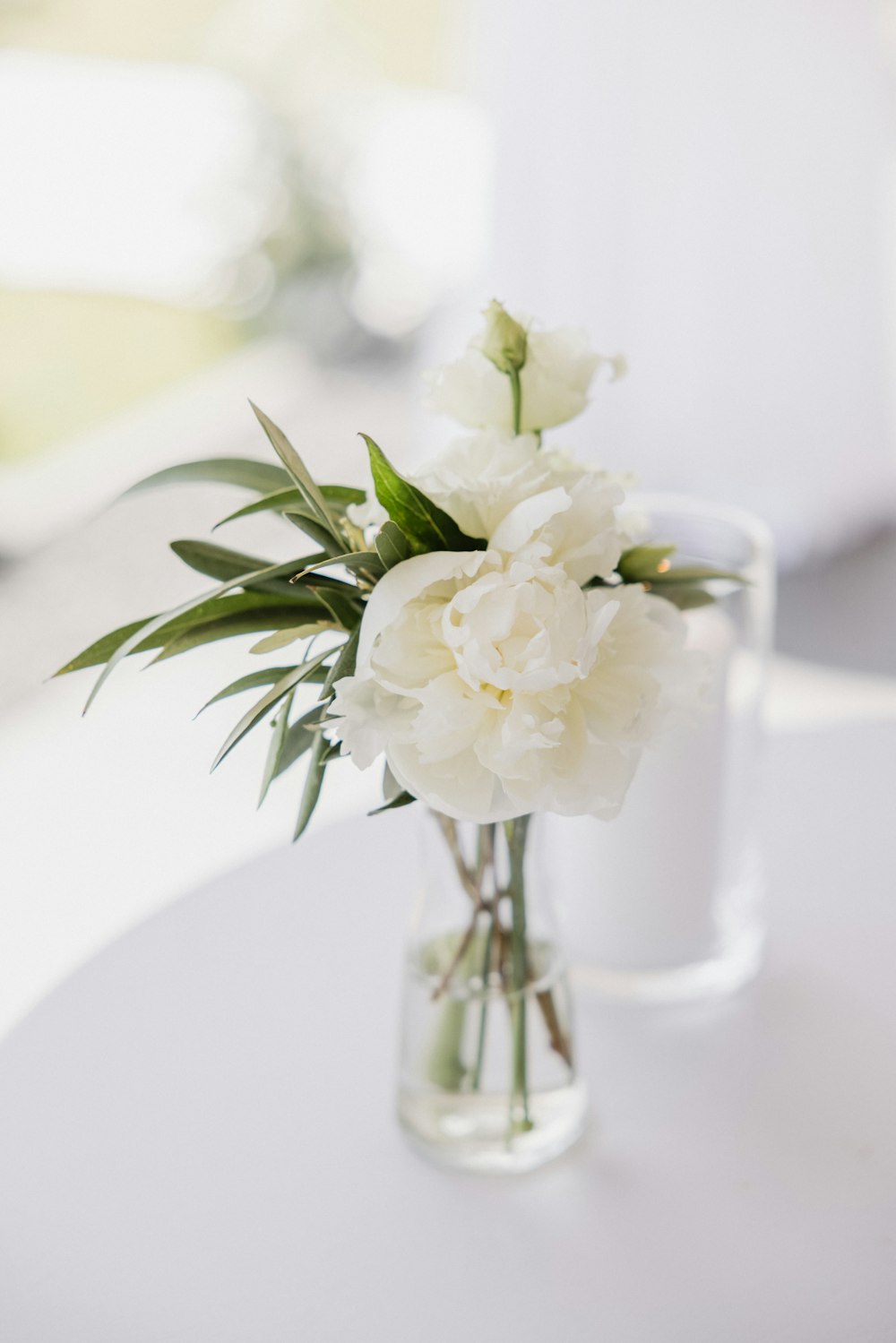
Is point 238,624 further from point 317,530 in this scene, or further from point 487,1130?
point 487,1130

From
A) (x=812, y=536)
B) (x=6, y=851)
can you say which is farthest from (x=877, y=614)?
(x=6, y=851)

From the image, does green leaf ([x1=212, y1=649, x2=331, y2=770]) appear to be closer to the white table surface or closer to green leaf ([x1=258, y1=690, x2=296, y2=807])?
green leaf ([x1=258, y1=690, x2=296, y2=807])

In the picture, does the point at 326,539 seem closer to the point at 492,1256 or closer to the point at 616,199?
the point at 492,1256

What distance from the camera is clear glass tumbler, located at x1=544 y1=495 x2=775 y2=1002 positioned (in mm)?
764

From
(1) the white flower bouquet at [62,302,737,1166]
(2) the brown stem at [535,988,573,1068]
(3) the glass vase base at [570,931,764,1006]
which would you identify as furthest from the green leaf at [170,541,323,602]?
(3) the glass vase base at [570,931,764,1006]

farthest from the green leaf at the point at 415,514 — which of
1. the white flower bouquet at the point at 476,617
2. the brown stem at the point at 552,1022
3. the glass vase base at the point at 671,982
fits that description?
the glass vase base at the point at 671,982

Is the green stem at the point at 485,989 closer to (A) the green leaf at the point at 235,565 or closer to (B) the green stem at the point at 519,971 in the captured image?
(B) the green stem at the point at 519,971

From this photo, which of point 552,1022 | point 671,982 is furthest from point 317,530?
point 671,982

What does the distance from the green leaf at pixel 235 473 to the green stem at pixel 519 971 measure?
19 centimetres

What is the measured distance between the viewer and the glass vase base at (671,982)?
0.80 meters

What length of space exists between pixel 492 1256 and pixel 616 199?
1.96 m

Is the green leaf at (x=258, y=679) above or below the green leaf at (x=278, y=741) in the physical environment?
above

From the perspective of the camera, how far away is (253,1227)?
646 millimetres

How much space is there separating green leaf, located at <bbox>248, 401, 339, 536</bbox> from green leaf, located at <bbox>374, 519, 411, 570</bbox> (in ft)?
0.10
